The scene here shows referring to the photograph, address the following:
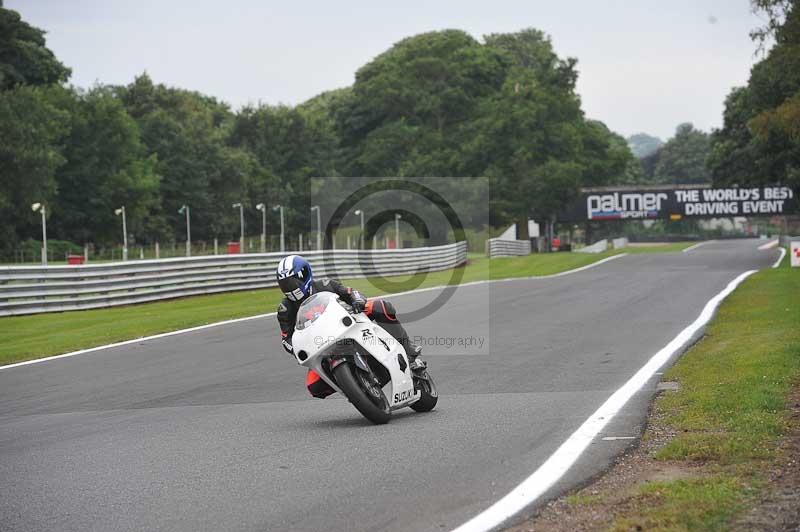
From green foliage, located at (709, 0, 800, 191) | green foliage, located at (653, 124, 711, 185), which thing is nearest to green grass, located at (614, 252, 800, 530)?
green foliage, located at (709, 0, 800, 191)

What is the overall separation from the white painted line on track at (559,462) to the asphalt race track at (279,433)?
83 mm

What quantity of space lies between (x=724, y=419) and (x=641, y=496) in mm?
2474

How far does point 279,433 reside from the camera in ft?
27.3

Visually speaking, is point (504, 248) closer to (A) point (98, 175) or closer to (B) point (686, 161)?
(A) point (98, 175)

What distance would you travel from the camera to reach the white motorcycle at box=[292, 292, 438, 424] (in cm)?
834

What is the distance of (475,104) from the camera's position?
9556 centimetres

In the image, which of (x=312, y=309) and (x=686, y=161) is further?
(x=686, y=161)

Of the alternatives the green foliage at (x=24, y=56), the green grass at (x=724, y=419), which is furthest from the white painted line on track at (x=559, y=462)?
the green foliage at (x=24, y=56)

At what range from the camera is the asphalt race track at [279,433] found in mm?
5914

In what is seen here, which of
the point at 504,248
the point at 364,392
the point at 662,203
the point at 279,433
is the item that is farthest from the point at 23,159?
the point at 364,392

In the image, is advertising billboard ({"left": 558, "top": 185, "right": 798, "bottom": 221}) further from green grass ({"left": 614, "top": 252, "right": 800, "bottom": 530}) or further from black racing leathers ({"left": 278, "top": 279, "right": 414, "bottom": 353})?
black racing leathers ({"left": 278, "top": 279, "right": 414, "bottom": 353})

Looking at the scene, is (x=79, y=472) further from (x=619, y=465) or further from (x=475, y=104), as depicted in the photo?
(x=475, y=104)

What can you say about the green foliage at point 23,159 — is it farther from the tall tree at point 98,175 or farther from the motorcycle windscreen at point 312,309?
the motorcycle windscreen at point 312,309

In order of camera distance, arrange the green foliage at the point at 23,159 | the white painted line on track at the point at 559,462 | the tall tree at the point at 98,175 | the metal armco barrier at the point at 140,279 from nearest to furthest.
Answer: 1. the white painted line on track at the point at 559,462
2. the metal armco barrier at the point at 140,279
3. the green foliage at the point at 23,159
4. the tall tree at the point at 98,175
